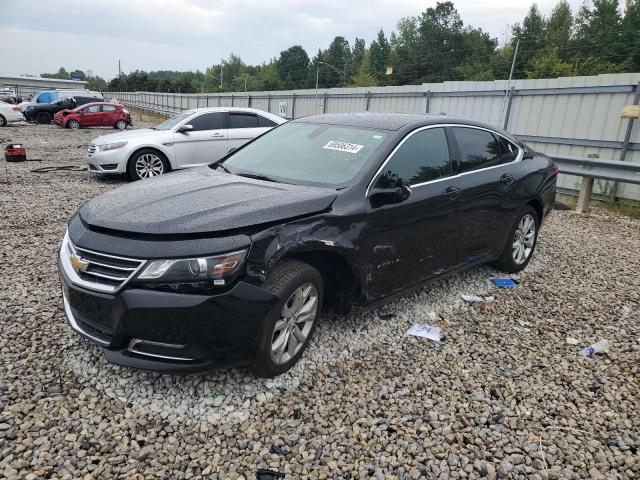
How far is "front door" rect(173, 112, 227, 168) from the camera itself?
32.2ft

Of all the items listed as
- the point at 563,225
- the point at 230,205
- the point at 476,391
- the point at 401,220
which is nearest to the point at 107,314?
the point at 230,205

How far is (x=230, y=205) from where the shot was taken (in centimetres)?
301

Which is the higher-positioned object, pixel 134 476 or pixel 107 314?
pixel 107 314

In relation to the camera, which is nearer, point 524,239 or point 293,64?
point 524,239

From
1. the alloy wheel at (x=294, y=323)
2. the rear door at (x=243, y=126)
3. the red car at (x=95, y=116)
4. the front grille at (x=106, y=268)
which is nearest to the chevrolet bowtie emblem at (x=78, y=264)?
the front grille at (x=106, y=268)

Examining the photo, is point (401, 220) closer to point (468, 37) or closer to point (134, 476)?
point (134, 476)

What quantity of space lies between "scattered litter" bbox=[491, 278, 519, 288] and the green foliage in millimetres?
48650

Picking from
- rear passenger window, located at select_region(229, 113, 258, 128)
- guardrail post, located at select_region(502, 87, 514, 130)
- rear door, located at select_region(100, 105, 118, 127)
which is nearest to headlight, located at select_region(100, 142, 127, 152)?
rear passenger window, located at select_region(229, 113, 258, 128)

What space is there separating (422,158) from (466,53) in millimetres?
73693

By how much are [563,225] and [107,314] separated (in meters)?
7.27

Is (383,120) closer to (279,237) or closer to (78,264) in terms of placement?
(279,237)

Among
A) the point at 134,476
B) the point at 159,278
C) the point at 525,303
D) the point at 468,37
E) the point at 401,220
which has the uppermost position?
the point at 468,37

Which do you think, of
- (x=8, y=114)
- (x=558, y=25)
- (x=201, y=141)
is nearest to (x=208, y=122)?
(x=201, y=141)

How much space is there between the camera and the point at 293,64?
110 metres
